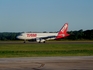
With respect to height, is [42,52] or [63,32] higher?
[63,32]

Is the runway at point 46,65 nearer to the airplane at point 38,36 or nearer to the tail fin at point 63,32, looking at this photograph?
the airplane at point 38,36

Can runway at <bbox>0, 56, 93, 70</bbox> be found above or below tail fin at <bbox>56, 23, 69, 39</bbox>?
below

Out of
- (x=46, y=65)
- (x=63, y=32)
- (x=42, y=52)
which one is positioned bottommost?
(x=46, y=65)

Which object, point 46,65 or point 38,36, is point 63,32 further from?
point 46,65

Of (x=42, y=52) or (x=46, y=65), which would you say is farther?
(x=42, y=52)

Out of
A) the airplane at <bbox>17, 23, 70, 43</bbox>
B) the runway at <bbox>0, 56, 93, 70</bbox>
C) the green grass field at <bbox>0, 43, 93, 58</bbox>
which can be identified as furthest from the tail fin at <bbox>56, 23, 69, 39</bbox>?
the runway at <bbox>0, 56, 93, 70</bbox>

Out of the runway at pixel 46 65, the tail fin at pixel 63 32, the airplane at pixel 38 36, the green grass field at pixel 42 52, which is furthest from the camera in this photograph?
the tail fin at pixel 63 32

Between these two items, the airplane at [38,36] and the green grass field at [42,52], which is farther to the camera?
the airplane at [38,36]

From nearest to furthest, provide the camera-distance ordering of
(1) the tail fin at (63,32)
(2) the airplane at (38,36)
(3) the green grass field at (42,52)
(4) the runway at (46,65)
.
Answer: (4) the runway at (46,65), (3) the green grass field at (42,52), (2) the airplane at (38,36), (1) the tail fin at (63,32)

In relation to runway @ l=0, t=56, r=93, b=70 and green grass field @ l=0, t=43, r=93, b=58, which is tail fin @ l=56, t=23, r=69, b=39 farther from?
runway @ l=0, t=56, r=93, b=70

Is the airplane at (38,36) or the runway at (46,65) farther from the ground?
the airplane at (38,36)

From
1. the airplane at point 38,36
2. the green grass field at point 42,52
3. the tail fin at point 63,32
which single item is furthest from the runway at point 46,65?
the tail fin at point 63,32

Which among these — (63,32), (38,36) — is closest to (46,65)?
(38,36)

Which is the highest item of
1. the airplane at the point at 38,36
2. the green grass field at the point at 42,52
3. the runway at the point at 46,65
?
the airplane at the point at 38,36
